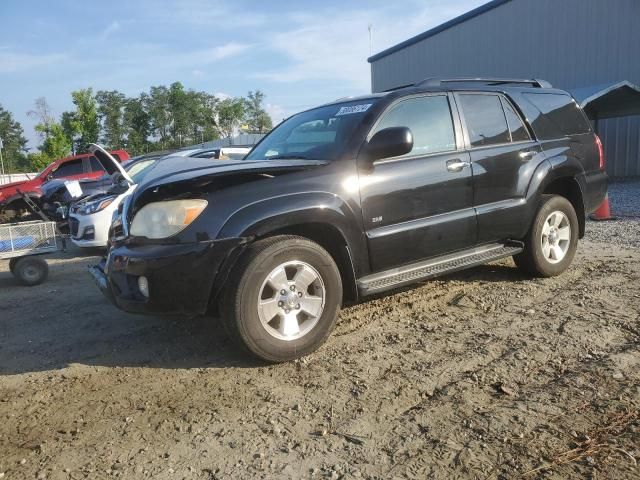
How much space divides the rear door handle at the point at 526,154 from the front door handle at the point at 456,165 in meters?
0.77

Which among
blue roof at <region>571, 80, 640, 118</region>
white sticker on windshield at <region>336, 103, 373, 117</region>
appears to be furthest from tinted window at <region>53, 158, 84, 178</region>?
blue roof at <region>571, 80, 640, 118</region>

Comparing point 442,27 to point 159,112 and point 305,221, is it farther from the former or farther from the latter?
point 159,112

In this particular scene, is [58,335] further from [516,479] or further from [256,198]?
[516,479]

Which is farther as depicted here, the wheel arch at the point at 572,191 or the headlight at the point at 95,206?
the headlight at the point at 95,206

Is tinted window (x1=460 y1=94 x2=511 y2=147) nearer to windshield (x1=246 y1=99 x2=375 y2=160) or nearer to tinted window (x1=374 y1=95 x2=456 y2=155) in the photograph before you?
tinted window (x1=374 y1=95 x2=456 y2=155)

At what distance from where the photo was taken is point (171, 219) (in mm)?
3174

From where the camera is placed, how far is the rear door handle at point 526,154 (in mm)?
4664

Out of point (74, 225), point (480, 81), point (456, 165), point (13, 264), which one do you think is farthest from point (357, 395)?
point (74, 225)

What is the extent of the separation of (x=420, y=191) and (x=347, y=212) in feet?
2.36

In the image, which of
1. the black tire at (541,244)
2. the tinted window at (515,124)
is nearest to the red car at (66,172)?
the tinted window at (515,124)

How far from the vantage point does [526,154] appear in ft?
15.4

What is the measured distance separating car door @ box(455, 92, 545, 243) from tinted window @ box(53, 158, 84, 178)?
13.2m

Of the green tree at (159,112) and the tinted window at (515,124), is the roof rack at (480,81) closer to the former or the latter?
the tinted window at (515,124)

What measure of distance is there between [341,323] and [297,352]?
785 mm
